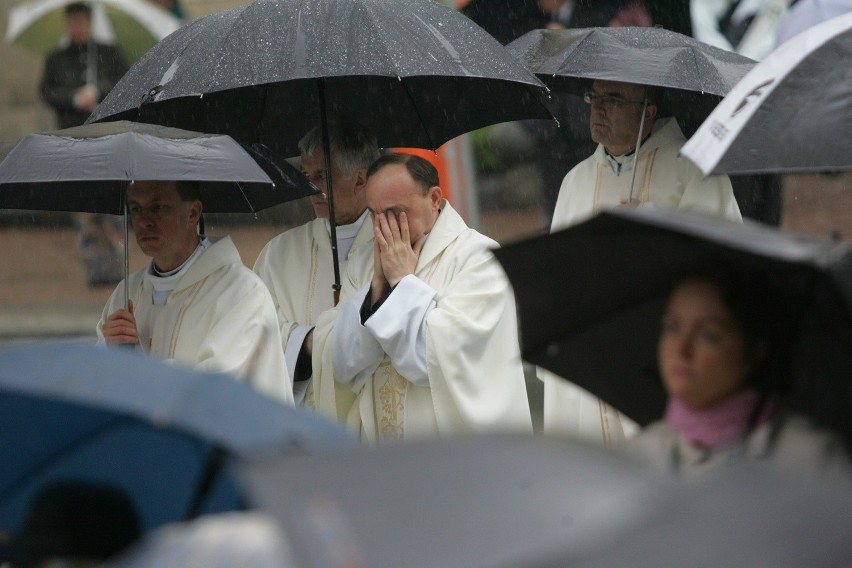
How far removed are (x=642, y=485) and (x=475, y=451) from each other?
24 cm

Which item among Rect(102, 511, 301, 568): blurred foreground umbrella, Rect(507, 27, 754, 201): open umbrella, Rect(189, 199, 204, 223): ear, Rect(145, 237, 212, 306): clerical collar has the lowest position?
Rect(145, 237, 212, 306): clerical collar

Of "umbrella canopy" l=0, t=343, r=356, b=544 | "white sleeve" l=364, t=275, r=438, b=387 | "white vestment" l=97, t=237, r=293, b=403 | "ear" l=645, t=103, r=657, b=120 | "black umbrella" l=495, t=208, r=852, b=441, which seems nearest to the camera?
"umbrella canopy" l=0, t=343, r=356, b=544

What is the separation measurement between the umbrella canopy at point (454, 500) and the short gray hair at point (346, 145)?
12.3 ft

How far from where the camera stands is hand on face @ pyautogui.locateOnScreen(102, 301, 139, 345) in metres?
5.02

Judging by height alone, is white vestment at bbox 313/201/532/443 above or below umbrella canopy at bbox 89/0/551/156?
below

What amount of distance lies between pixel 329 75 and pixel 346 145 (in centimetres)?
78

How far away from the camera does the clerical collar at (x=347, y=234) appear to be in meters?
5.67

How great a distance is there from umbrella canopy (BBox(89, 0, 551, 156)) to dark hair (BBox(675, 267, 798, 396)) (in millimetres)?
2314

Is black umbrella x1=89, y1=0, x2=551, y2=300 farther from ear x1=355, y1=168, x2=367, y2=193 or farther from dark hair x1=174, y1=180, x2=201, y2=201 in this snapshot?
dark hair x1=174, y1=180, x2=201, y2=201

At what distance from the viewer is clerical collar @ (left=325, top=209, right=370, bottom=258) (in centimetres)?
567

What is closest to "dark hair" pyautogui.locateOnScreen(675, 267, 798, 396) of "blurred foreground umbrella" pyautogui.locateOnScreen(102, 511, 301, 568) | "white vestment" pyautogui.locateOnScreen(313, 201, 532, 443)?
"blurred foreground umbrella" pyautogui.locateOnScreen(102, 511, 301, 568)

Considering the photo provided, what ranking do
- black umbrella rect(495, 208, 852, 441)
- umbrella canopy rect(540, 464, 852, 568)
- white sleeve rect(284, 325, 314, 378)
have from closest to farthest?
umbrella canopy rect(540, 464, 852, 568) → black umbrella rect(495, 208, 852, 441) → white sleeve rect(284, 325, 314, 378)

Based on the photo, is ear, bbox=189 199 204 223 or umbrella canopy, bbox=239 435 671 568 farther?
ear, bbox=189 199 204 223

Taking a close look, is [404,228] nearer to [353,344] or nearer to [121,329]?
[353,344]
